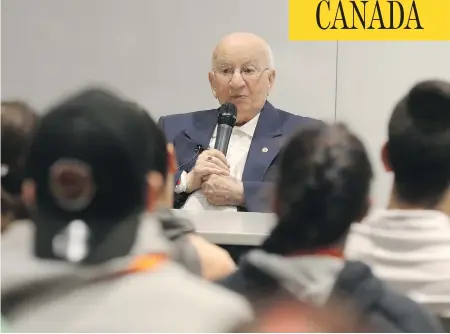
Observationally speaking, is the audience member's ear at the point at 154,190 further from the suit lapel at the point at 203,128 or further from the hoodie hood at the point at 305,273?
the suit lapel at the point at 203,128

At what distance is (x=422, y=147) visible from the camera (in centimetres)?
58

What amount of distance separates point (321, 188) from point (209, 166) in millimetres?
690

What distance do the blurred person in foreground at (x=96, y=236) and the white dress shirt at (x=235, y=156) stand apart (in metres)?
0.72

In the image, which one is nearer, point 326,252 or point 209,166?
point 326,252

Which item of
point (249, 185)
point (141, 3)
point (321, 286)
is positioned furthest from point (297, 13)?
point (321, 286)

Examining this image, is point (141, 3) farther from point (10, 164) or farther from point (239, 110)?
point (10, 164)

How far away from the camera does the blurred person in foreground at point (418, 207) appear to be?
56 centimetres

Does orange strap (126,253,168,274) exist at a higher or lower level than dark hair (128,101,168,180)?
lower

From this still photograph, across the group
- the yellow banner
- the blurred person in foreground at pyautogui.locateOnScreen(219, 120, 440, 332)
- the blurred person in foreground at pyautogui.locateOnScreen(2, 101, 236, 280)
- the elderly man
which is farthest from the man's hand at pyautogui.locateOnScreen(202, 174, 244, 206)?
the blurred person in foreground at pyautogui.locateOnScreen(219, 120, 440, 332)

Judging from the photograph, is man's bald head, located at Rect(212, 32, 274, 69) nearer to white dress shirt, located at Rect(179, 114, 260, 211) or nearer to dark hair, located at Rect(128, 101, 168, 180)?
white dress shirt, located at Rect(179, 114, 260, 211)

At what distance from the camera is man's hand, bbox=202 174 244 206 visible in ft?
3.70

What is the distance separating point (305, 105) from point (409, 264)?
1281 mm

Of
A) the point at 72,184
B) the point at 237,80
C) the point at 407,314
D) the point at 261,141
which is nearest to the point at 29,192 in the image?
the point at 72,184

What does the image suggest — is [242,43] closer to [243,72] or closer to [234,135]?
[243,72]
